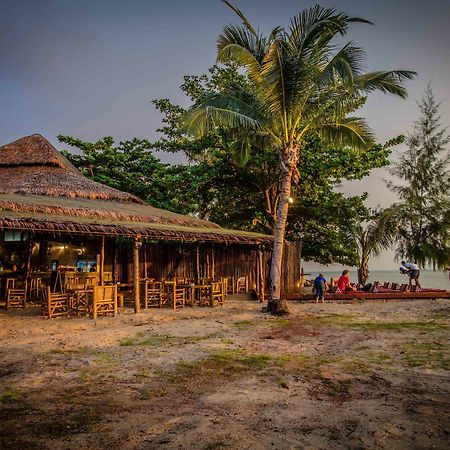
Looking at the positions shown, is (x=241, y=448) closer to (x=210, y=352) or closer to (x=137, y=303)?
(x=210, y=352)

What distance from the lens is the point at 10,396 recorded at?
430 cm

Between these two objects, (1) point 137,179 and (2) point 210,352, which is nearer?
(2) point 210,352

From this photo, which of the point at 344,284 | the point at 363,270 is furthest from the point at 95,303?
the point at 363,270

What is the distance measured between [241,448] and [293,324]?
6.25 m

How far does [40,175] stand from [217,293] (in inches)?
320

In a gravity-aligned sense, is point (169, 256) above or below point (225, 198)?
below

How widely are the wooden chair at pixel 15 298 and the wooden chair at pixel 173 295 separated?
4234mm

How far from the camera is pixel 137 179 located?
60.6 ft

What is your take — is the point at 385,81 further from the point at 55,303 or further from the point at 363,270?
the point at 55,303

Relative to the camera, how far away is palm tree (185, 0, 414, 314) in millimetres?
10062

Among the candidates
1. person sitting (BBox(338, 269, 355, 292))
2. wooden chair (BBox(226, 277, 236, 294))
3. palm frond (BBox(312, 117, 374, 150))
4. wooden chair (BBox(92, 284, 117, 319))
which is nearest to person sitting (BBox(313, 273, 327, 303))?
person sitting (BBox(338, 269, 355, 292))

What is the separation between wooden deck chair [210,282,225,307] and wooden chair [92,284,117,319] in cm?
323

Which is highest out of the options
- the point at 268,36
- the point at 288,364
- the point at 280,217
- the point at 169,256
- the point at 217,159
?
the point at 268,36

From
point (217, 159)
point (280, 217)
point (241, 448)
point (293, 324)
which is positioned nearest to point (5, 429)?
point (241, 448)
